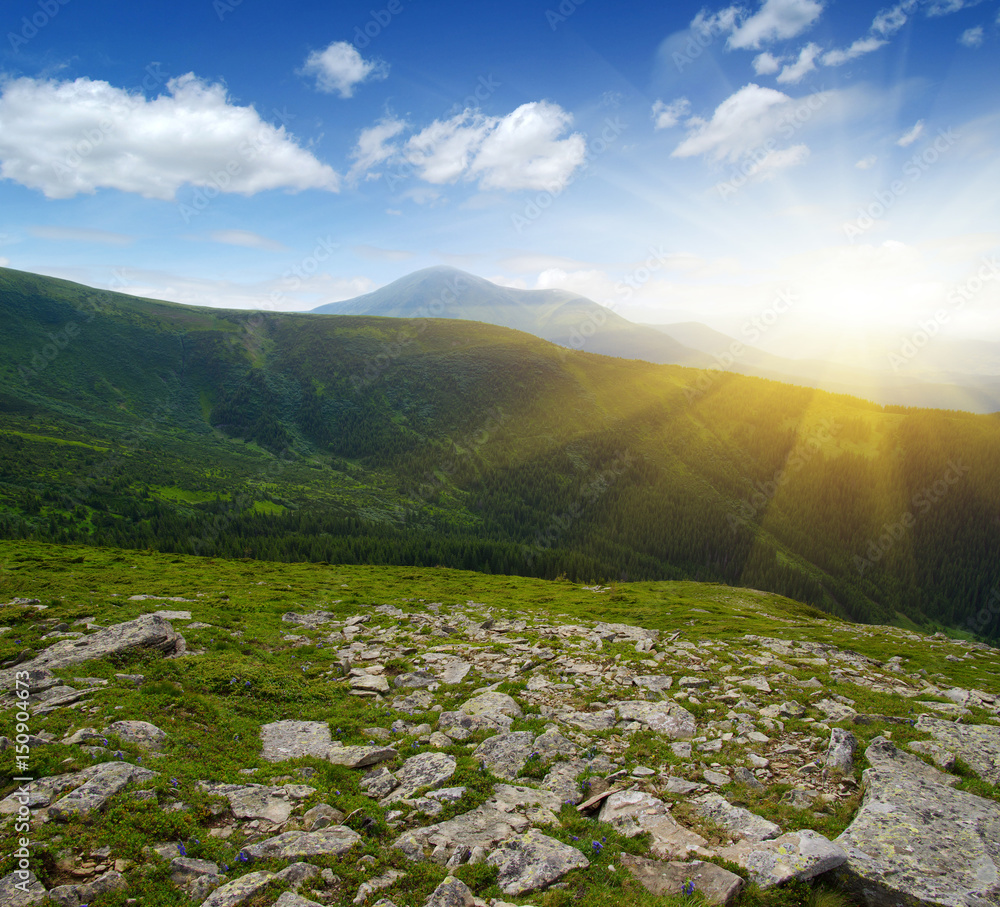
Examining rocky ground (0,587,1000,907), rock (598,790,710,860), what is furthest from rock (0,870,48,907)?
rock (598,790,710,860)

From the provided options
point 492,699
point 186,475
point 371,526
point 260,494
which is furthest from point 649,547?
point 492,699

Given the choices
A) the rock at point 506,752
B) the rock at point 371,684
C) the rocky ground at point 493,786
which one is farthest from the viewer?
the rock at point 371,684

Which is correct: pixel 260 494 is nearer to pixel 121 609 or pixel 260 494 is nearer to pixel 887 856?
pixel 121 609

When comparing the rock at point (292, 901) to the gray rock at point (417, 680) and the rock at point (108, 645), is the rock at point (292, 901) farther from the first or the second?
the rock at point (108, 645)

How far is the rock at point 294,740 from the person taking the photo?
1330cm

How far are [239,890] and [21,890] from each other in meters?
3.23

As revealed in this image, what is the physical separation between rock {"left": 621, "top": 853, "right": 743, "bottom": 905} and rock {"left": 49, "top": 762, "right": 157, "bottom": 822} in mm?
10854

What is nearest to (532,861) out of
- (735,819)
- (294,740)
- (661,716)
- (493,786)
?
(493,786)

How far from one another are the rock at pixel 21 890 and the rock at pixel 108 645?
11.0 m

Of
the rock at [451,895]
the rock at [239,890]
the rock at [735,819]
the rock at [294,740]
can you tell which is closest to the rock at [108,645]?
the rock at [294,740]

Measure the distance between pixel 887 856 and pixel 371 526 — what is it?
12900 centimetres

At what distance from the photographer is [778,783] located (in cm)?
1211

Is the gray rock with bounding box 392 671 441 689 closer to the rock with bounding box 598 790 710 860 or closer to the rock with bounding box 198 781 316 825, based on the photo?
the rock with bounding box 198 781 316 825

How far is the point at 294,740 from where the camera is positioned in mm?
14133
